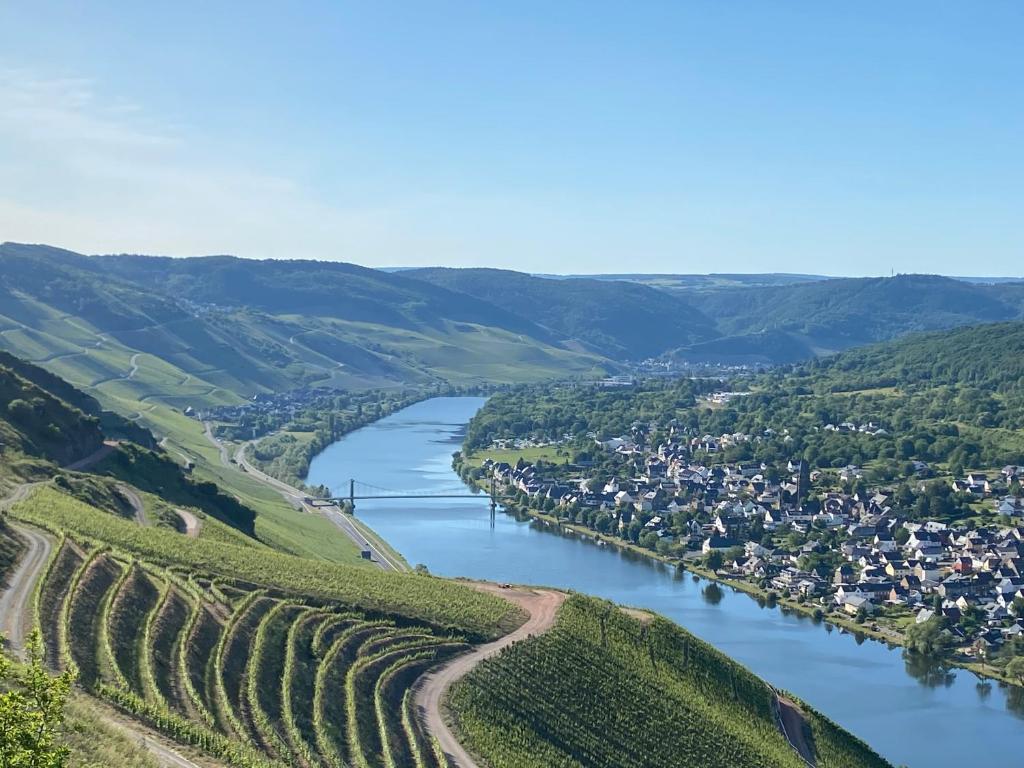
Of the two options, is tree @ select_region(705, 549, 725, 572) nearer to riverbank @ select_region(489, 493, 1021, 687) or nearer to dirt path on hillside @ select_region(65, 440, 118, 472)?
riverbank @ select_region(489, 493, 1021, 687)

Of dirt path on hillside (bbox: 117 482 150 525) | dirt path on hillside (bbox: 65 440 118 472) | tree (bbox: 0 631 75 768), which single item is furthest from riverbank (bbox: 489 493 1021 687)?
tree (bbox: 0 631 75 768)

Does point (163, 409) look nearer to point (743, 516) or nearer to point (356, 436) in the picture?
point (356, 436)

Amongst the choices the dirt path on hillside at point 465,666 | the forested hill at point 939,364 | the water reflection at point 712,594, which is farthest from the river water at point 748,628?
the forested hill at point 939,364

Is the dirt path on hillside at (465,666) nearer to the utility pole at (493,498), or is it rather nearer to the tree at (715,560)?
the tree at (715,560)

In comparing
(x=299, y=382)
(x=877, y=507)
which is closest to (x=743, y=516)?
(x=877, y=507)

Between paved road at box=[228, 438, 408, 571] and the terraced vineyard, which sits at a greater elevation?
the terraced vineyard

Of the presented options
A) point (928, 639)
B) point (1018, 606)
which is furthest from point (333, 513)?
point (1018, 606)

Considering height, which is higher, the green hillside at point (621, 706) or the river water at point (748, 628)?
the green hillside at point (621, 706)
